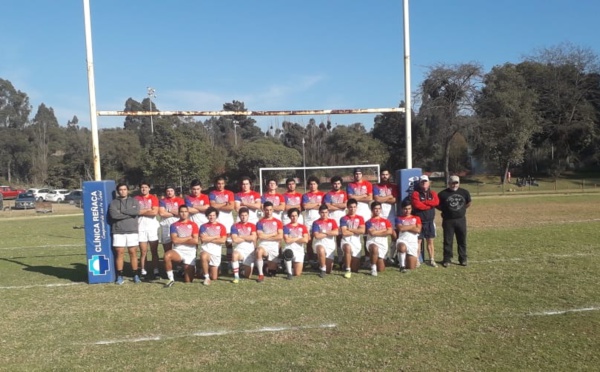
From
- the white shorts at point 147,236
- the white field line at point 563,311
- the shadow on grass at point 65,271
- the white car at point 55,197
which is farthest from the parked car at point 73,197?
the white field line at point 563,311

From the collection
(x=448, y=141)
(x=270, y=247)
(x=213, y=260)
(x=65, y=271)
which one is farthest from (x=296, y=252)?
(x=448, y=141)

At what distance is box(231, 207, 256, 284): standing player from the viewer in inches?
291

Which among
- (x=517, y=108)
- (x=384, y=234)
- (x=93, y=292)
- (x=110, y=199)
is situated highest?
(x=517, y=108)

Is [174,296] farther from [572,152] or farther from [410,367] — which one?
[572,152]

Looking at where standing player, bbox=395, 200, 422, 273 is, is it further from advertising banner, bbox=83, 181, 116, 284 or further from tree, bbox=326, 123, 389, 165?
tree, bbox=326, 123, 389, 165

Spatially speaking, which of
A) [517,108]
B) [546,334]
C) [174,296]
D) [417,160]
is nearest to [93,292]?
[174,296]

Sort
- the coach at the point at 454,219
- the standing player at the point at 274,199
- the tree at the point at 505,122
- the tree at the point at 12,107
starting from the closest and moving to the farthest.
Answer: the coach at the point at 454,219, the standing player at the point at 274,199, the tree at the point at 505,122, the tree at the point at 12,107

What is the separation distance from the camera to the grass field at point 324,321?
414cm

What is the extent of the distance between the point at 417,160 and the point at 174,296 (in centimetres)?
4772

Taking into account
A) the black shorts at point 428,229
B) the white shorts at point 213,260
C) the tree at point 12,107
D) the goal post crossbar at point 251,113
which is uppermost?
the tree at point 12,107

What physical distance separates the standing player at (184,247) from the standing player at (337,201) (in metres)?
2.35

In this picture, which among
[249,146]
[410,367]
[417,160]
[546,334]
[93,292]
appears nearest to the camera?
[410,367]

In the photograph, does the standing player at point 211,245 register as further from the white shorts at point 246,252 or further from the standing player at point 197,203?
the standing player at point 197,203

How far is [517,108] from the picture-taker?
40812 mm
